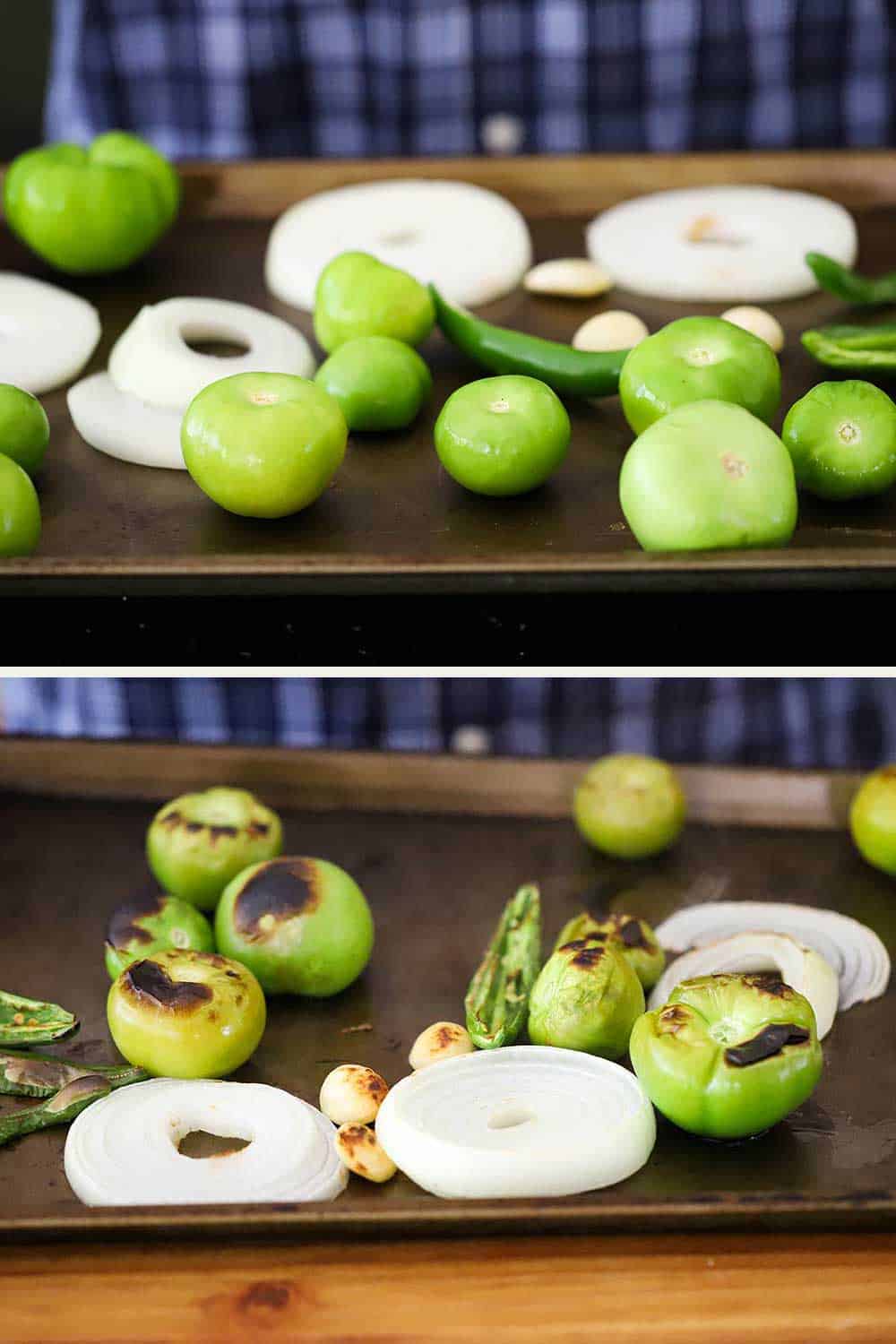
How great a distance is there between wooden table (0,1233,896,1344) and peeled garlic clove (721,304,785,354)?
0.74 m

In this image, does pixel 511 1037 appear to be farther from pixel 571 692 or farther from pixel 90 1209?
pixel 571 692

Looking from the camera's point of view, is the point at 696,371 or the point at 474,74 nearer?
the point at 696,371

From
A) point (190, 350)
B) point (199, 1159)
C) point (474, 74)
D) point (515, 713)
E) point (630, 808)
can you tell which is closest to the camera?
point (199, 1159)

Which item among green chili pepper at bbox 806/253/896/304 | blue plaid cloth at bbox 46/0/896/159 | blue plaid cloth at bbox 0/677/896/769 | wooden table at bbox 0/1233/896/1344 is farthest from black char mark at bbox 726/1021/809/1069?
blue plaid cloth at bbox 46/0/896/159

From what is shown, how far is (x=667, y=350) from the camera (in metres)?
1.07

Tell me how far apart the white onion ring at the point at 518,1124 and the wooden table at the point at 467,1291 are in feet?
0.13

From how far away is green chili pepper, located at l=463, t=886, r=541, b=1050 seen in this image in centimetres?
110

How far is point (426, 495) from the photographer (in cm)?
108

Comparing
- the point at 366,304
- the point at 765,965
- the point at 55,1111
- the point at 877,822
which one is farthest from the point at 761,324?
the point at 55,1111

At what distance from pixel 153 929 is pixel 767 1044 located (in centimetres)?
50

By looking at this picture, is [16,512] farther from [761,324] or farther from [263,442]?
[761,324]

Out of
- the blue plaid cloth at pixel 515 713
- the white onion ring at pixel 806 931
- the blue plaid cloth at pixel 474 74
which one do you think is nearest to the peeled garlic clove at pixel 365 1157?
the white onion ring at pixel 806 931

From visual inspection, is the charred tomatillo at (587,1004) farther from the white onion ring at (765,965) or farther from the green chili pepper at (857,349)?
the green chili pepper at (857,349)

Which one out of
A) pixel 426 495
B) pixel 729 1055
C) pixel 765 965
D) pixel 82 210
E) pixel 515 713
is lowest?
pixel 515 713
